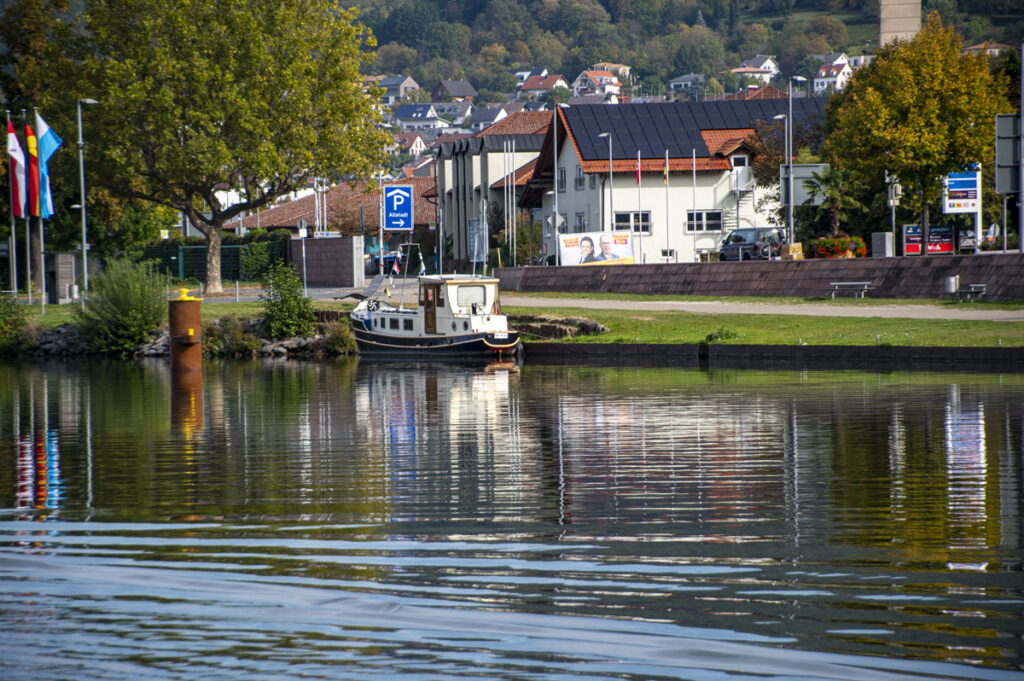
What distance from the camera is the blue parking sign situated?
141 ft

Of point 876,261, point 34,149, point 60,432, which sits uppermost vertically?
point 34,149

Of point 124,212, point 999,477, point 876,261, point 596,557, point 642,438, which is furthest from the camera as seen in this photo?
point 124,212

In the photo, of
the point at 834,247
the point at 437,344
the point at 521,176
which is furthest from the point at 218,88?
the point at 521,176

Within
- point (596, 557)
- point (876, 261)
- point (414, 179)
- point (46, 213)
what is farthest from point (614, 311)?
point (414, 179)

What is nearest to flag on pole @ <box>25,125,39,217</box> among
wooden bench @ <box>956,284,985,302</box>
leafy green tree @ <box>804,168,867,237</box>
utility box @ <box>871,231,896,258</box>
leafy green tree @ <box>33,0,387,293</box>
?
leafy green tree @ <box>33,0,387,293</box>

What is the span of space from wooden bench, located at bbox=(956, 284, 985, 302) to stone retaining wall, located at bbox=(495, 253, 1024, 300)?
0.53ft

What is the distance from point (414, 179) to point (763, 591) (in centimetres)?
12086

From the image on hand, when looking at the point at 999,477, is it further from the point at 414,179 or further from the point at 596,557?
the point at 414,179

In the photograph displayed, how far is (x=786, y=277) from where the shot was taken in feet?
145

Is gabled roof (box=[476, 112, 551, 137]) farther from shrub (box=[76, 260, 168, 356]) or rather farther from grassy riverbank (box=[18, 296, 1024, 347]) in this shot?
grassy riverbank (box=[18, 296, 1024, 347])

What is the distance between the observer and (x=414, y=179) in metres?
128

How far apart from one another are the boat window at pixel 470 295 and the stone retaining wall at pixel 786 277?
8.75 meters

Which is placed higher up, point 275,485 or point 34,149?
point 34,149

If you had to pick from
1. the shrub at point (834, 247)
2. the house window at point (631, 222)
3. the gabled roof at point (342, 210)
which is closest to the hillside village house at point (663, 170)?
the house window at point (631, 222)
